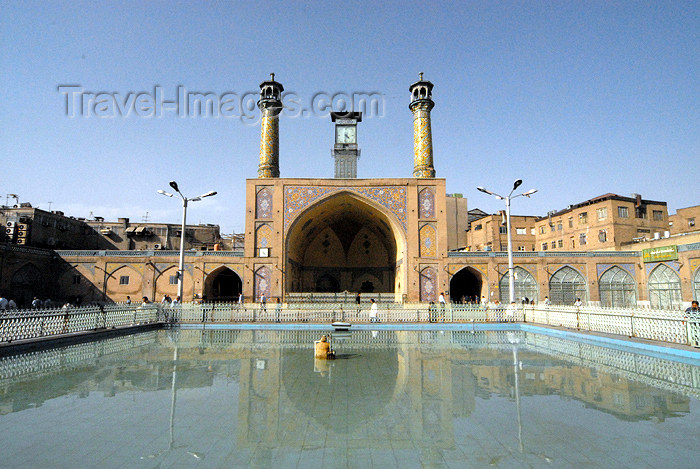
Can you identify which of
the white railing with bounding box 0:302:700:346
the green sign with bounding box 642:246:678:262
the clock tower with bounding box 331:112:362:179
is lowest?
the white railing with bounding box 0:302:700:346

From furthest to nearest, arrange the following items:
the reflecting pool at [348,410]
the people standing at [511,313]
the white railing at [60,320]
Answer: the people standing at [511,313] → the white railing at [60,320] → the reflecting pool at [348,410]

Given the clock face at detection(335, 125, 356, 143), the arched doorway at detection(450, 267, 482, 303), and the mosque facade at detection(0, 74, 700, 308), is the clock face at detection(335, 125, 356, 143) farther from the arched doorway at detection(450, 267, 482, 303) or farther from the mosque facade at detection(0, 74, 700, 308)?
the arched doorway at detection(450, 267, 482, 303)

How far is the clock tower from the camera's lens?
28.9 m

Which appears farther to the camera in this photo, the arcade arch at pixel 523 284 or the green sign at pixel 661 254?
the arcade arch at pixel 523 284

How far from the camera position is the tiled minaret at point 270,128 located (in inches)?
1067

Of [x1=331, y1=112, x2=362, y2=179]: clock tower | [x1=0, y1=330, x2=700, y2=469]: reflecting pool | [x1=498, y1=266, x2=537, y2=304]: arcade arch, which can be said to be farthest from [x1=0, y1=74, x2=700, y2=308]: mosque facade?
[x1=0, y1=330, x2=700, y2=469]: reflecting pool

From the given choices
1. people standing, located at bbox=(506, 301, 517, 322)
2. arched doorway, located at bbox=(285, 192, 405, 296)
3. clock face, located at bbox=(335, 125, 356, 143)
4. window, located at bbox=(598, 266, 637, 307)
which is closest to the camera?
people standing, located at bbox=(506, 301, 517, 322)

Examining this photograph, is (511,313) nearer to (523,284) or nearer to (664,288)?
(523,284)

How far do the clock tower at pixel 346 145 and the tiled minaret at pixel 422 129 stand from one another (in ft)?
13.3

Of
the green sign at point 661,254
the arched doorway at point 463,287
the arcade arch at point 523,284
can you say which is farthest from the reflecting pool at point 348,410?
the arched doorway at point 463,287

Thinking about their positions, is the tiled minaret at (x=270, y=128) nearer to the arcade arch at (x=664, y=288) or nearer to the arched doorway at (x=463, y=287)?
the arched doorway at (x=463, y=287)

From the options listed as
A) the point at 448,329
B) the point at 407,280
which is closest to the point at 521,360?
the point at 448,329

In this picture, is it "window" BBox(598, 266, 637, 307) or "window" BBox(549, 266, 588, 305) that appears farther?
"window" BBox(549, 266, 588, 305)

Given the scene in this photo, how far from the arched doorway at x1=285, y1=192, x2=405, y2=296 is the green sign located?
1514cm
